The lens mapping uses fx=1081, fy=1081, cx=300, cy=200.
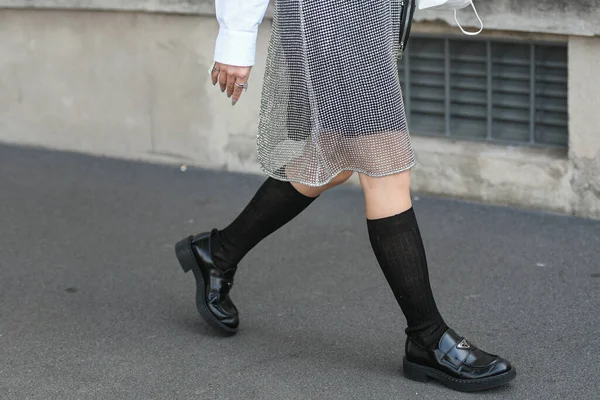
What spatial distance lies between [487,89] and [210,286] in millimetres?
2233

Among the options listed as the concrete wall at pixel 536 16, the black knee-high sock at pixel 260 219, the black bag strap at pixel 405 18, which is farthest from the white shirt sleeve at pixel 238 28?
the concrete wall at pixel 536 16

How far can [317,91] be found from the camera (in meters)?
3.31

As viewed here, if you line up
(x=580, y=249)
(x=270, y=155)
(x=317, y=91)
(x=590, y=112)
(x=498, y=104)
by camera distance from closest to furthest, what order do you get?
(x=317, y=91) → (x=270, y=155) → (x=580, y=249) → (x=590, y=112) → (x=498, y=104)

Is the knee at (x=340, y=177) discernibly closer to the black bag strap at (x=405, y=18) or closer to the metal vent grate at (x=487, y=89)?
the black bag strap at (x=405, y=18)

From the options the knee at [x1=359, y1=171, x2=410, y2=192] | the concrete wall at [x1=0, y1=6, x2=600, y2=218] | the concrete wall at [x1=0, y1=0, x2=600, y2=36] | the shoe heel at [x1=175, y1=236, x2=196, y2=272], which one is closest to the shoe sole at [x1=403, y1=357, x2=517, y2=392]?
the knee at [x1=359, y1=171, x2=410, y2=192]

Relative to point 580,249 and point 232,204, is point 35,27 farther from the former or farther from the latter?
point 580,249

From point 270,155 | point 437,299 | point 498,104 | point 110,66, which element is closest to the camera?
point 270,155

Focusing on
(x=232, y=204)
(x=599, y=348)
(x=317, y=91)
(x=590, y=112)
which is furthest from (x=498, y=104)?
(x=317, y=91)

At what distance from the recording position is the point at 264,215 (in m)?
3.78

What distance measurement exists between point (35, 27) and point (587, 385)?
449 centimetres

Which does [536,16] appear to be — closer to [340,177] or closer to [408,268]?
[340,177]

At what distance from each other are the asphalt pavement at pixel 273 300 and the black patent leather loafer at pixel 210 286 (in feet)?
0.30

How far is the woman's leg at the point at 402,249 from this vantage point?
11.2 ft

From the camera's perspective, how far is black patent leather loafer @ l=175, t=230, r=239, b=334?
3.90 meters
